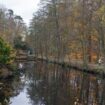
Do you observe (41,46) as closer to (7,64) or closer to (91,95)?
(7,64)

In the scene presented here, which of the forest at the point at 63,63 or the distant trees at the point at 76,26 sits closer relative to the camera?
the forest at the point at 63,63

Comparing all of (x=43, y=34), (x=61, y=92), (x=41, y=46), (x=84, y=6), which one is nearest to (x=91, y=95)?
(x=61, y=92)

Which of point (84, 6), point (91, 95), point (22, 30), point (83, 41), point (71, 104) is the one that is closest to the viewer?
point (71, 104)

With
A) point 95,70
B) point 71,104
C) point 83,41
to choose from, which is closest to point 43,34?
point 83,41

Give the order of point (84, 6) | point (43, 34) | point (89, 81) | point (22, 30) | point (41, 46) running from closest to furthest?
1. point (89, 81)
2. point (84, 6)
3. point (43, 34)
4. point (41, 46)
5. point (22, 30)

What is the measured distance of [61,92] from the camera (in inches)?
1095

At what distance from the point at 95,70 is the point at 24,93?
627 inches

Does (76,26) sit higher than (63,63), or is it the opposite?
(76,26)

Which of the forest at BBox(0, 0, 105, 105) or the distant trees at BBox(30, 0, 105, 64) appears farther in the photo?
the distant trees at BBox(30, 0, 105, 64)

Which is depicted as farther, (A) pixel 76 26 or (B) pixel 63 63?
(B) pixel 63 63

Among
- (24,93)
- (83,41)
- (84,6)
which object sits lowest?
(24,93)

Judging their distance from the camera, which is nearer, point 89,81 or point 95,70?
point 89,81

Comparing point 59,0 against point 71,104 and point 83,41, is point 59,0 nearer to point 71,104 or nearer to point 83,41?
point 83,41

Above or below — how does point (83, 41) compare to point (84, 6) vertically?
below
